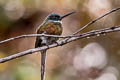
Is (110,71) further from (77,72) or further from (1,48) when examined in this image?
(1,48)

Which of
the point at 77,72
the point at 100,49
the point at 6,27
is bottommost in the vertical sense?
the point at 77,72

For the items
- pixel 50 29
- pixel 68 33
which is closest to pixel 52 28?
pixel 50 29

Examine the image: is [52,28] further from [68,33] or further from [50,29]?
[68,33]

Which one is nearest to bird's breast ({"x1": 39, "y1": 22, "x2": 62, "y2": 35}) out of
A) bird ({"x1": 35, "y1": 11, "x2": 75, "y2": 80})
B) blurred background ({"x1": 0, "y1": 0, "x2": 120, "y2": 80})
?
bird ({"x1": 35, "y1": 11, "x2": 75, "y2": 80})

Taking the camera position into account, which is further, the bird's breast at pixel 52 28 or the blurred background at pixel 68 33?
the blurred background at pixel 68 33

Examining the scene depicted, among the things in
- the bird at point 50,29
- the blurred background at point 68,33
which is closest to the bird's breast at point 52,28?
the bird at point 50,29

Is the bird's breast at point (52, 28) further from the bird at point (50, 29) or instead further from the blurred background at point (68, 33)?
the blurred background at point (68, 33)

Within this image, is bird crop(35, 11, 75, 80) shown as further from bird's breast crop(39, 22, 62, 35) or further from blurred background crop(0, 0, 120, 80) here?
blurred background crop(0, 0, 120, 80)

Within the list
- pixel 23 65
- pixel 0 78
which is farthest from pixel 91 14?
pixel 0 78
